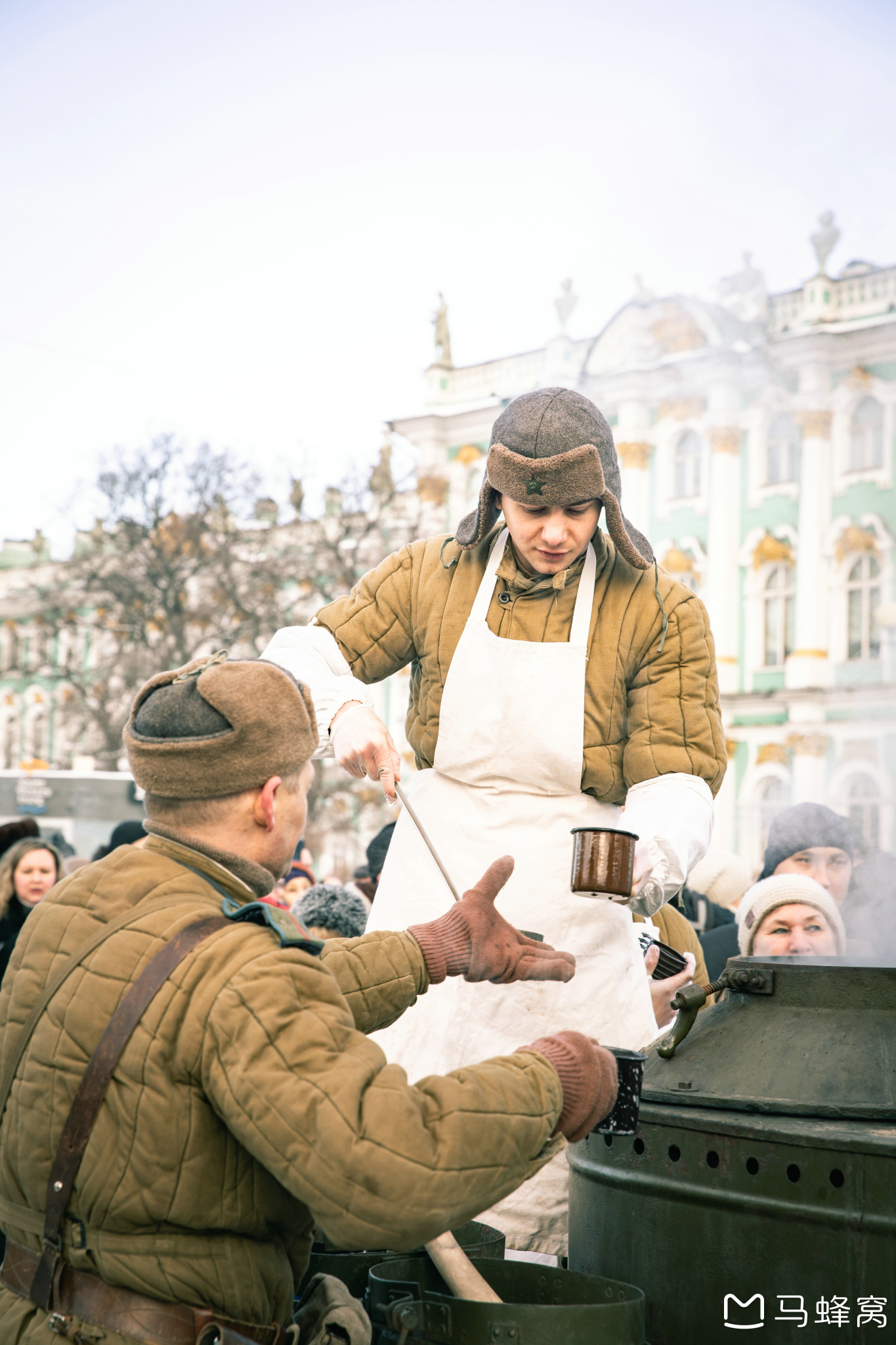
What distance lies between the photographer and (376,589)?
133 inches

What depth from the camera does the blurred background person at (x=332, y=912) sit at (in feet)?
18.9

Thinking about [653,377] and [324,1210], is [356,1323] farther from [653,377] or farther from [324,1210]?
[653,377]

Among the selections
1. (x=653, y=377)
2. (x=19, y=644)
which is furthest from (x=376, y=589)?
(x=19, y=644)

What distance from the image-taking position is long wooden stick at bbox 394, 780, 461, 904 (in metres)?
2.88

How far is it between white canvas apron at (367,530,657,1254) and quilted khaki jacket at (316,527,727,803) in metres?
0.04

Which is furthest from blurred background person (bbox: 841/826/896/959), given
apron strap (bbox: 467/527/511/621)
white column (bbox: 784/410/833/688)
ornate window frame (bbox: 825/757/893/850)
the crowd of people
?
white column (bbox: 784/410/833/688)

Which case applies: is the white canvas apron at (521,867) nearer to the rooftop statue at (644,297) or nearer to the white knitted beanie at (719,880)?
the white knitted beanie at (719,880)

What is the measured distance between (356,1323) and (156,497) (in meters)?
26.5

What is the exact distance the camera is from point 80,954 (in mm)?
2014

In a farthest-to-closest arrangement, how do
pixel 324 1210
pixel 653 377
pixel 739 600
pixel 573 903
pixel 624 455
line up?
1. pixel 739 600
2. pixel 624 455
3. pixel 653 377
4. pixel 573 903
5. pixel 324 1210

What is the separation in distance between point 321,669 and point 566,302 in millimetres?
23083

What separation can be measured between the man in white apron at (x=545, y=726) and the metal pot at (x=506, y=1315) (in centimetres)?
63

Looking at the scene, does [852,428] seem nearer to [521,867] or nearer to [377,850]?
[377,850]

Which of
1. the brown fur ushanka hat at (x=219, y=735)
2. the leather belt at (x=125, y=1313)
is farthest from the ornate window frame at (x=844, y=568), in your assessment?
the leather belt at (x=125, y=1313)
